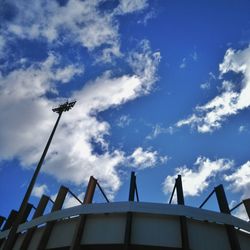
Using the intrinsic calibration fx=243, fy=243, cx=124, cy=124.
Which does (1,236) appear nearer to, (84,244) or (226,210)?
(84,244)

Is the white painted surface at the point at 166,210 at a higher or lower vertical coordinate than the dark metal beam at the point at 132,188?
lower

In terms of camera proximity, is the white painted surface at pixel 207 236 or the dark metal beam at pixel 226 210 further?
the dark metal beam at pixel 226 210

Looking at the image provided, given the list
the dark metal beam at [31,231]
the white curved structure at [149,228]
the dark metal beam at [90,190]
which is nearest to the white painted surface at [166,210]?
the white curved structure at [149,228]

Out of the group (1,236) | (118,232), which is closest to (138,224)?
(118,232)

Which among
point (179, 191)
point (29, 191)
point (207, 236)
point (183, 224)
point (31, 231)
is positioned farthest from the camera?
point (31, 231)

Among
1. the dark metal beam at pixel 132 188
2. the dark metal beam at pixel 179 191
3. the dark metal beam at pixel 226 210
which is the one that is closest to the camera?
the dark metal beam at pixel 226 210

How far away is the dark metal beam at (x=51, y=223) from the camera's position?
43.4ft

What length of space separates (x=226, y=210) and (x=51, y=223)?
9.91 m

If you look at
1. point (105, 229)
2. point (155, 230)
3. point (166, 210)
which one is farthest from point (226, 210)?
point (105, 229)

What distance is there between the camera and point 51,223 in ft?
45.8

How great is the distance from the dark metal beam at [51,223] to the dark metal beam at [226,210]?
957 centimetres

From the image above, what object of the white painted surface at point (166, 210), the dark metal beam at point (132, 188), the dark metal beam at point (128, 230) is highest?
the dark metal beam at point (132, 188)

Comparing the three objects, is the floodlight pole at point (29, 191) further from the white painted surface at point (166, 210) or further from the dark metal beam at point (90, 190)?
the dark metal beam at point (90, 190)

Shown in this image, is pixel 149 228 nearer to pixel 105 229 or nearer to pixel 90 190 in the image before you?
pixel 105 229
